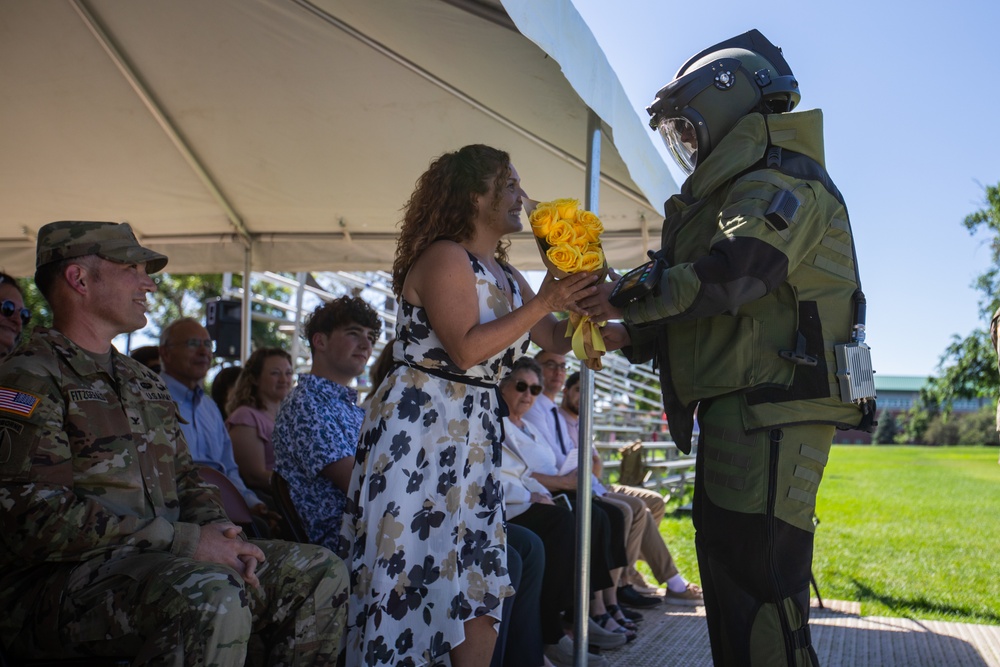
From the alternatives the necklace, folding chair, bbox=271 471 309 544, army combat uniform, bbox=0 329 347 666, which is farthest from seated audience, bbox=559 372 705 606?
army combat uniform, bbox=0 329 347 666

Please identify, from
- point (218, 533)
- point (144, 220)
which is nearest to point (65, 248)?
point (218, 533)

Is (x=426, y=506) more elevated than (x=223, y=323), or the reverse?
(x=223, y=323)

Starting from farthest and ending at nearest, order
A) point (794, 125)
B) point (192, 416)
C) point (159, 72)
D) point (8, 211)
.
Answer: point (8, 211) < point (159, 72) < point (192, 416) < point (794, 125)

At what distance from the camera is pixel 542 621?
14.4 feet

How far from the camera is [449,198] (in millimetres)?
3080

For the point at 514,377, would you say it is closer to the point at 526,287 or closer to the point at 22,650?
the point at 526,287

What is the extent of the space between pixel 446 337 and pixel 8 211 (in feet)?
16.8

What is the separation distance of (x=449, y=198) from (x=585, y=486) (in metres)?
1.30

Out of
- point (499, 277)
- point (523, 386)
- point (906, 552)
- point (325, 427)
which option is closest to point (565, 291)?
point (499, 277)

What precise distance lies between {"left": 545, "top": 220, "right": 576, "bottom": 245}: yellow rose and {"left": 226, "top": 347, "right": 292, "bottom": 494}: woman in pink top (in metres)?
2.73

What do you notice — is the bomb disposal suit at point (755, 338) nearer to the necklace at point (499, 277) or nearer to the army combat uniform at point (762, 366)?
the army combat uniform at point (762, 366)

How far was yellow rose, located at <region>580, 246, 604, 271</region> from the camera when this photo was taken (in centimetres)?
280

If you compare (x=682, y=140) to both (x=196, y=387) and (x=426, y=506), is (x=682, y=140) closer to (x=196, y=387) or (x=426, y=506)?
(x=426, y=506)

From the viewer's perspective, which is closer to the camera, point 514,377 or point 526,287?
point 526,287
